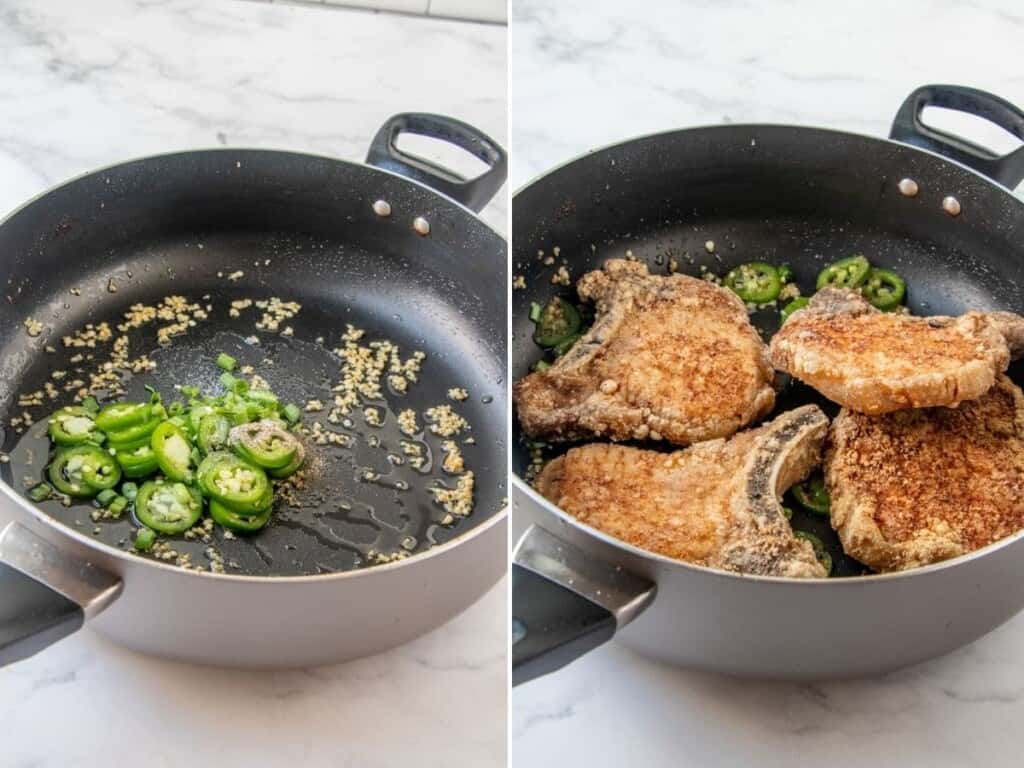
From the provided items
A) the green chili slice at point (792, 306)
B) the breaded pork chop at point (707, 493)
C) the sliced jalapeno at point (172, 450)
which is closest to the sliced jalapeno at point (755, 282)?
the green chili slice at point (792, 306)

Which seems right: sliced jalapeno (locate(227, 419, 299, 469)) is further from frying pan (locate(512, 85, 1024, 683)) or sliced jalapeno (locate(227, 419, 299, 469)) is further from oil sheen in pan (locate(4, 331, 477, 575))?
frying pan (locate(512, 85, 1024, 683))

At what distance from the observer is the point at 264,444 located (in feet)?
3.73

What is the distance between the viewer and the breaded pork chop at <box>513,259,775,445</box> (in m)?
1.09

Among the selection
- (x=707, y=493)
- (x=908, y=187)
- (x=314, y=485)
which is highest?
(x=908, y=187)

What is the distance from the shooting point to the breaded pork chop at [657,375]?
109 cm

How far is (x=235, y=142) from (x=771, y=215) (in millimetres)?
648

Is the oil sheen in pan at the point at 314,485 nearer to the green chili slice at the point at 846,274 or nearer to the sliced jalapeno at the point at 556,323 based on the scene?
the sliced jalapeno at the point at 556,323

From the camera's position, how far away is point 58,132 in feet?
4.85

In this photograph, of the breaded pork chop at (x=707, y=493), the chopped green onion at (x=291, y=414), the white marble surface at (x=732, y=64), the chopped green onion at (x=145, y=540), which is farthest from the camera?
the white marble surface at (x=732, y=64)

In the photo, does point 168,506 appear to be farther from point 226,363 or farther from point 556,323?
point 556,323

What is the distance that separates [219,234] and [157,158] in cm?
11

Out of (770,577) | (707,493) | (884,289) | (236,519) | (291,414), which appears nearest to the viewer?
(770,577)

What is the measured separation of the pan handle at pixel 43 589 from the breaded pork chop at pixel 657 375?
1.35 ft

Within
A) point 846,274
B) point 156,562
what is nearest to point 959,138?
point 846,274
